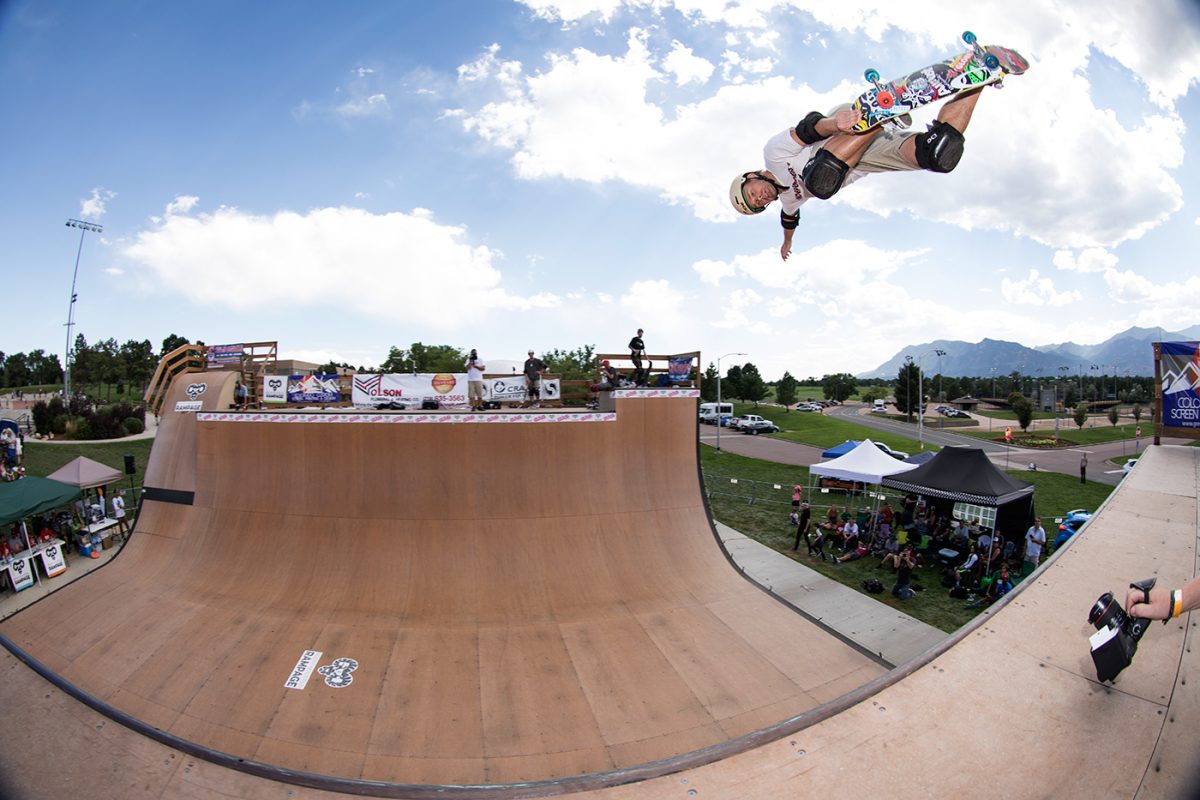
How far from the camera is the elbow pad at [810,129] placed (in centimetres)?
404

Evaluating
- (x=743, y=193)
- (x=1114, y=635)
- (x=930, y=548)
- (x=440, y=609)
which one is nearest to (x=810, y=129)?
(x=743, y=193)

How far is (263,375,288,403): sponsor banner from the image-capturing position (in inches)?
490

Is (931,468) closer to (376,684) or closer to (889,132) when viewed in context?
(889,132)

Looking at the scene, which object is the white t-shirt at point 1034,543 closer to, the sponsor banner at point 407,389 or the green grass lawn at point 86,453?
the sponsor banner at point 407,389

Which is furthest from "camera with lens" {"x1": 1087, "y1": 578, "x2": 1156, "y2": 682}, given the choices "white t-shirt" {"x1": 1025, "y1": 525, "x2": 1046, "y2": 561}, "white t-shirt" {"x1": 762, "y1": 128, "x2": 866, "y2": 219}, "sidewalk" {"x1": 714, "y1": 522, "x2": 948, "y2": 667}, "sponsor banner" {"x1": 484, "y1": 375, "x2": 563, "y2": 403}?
"sponsor banner" {"x1": 484, "y1": 375, "x2": 563, "y2": 403}

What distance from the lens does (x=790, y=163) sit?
14.5ft

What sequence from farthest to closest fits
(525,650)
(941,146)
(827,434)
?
(827,434) → (525,650) → (941,146)

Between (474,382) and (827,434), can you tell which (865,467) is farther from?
(827,434)

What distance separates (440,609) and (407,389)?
20.8 feet

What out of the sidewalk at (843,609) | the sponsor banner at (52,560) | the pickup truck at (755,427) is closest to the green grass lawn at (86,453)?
the sponsor banner at (52,560)

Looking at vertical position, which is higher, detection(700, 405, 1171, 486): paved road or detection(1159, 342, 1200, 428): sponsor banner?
detection(1159, 342, 1200, 428): sponsor banner

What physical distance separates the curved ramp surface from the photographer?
3774mm

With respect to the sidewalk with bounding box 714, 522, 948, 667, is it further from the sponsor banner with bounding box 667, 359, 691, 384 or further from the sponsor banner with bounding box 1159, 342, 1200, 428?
the sponsor banner with bounding box 1159, 342, 1200, 428

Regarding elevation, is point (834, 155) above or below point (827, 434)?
above
